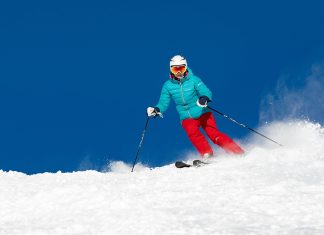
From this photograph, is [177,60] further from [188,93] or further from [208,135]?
[208,135]

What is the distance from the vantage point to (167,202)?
196 inches

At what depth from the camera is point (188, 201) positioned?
16.3ft

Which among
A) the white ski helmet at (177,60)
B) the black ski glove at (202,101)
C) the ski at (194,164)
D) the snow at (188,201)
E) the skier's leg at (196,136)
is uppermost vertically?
the white ski helmet at (177,60)

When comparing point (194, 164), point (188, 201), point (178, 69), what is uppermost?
point (178, 69)

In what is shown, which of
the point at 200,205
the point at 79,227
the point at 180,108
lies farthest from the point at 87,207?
the point at 180,108

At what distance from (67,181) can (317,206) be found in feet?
12.4

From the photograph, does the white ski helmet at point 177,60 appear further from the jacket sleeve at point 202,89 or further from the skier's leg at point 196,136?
the skier's leg at point 196,136

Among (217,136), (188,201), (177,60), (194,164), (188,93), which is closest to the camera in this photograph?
(188,201)

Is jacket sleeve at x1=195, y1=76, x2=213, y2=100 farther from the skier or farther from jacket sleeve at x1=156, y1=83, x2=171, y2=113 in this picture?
jacket sleeve at x1=156, y1=83, x2=171, y2=113

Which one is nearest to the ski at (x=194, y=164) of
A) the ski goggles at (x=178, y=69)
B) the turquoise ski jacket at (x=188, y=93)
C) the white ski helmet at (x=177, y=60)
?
the turquoise ski jacket at (x=188, y=93)

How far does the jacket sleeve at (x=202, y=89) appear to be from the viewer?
9.18 meters

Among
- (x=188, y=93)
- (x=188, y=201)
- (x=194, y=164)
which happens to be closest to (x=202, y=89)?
(x=188, y=93)

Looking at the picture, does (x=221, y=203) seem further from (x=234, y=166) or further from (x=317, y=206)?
(x=234, y=166)

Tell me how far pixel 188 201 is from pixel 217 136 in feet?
13.6
